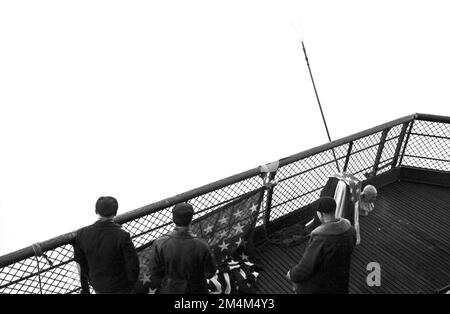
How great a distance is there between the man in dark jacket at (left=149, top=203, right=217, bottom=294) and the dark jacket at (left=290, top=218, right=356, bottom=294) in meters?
0.48

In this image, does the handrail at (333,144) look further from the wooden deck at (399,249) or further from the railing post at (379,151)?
the wooden deck at (399,249)

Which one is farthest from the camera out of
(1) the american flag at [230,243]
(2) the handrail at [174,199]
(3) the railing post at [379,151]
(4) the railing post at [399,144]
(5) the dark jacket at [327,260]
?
(4) the railing post at [399,144]

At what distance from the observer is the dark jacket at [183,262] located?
315 centimetres

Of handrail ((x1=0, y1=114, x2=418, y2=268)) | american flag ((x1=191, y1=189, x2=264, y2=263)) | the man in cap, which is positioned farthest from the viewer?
the man in cap

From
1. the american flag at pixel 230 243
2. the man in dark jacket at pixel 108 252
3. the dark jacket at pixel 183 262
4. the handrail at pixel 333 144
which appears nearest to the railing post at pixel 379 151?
the handrail at pixel 333 144

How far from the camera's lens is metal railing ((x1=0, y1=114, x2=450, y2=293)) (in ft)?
11.6

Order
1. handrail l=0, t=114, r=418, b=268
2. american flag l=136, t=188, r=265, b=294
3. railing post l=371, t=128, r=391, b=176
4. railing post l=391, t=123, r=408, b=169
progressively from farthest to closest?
railing post l=391, t=123, r=408, b=169, railing post l=371, t=128, r=391, b=176, american flag l=136, t=188, r=265, b=294, handrail l=0, t=114, r=418, b=268

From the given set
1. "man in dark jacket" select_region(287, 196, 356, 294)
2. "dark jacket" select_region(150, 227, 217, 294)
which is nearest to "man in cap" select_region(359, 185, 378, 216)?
"man in dark jacket" select_region(287, 196, 356, 294)

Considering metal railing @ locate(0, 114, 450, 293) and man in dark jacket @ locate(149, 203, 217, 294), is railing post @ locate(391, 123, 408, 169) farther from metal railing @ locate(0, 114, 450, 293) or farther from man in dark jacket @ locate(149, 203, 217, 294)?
man in dark jacket @ locate(149, 203, 217, 294)

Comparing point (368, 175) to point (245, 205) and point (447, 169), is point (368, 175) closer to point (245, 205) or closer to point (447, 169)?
point (447, 169)

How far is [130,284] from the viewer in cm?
338

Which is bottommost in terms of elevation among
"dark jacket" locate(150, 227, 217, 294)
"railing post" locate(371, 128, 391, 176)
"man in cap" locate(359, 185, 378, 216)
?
"man in cap" locate(359, 185, 378, 216)

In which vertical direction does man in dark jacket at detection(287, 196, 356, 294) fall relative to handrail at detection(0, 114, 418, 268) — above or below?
below
